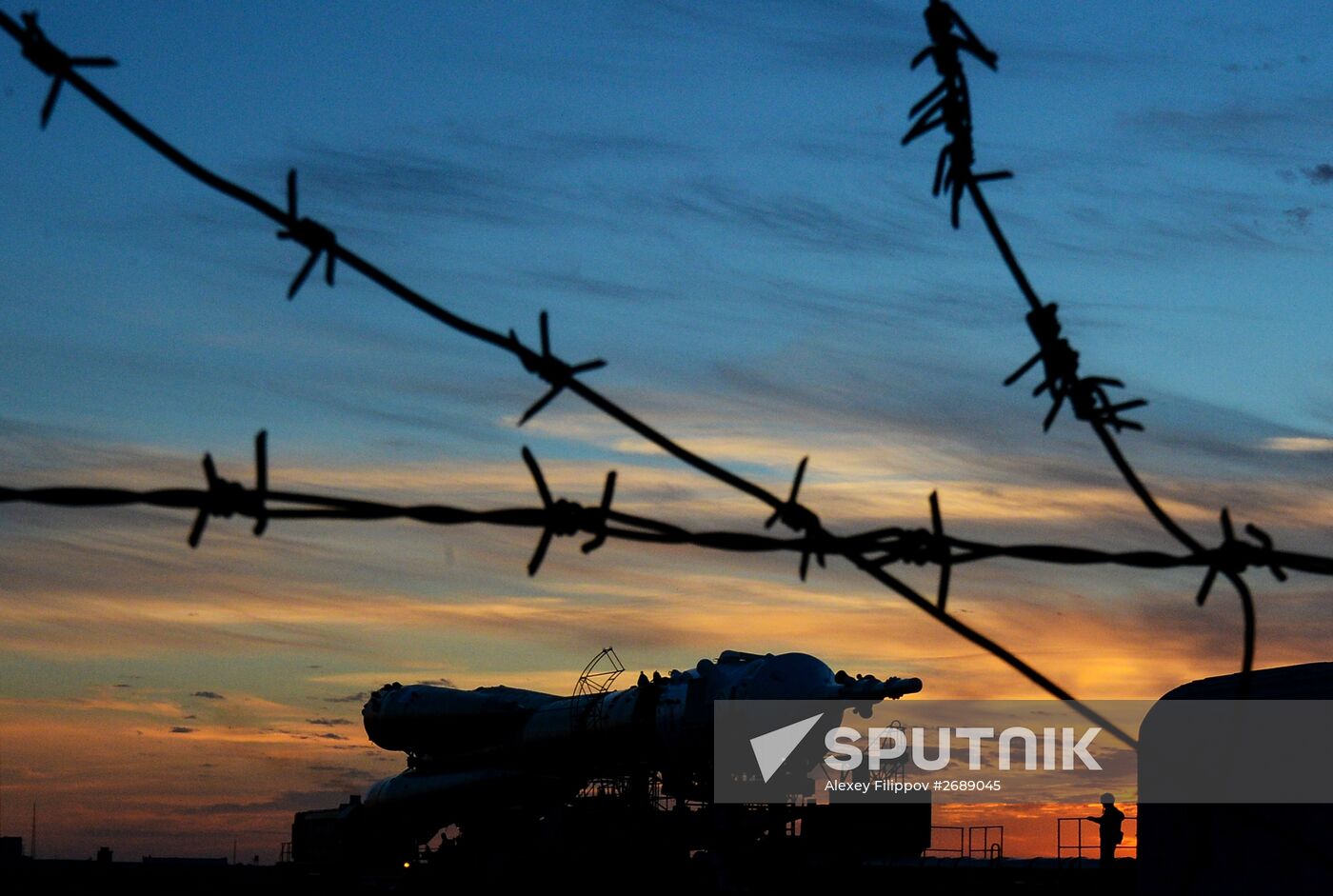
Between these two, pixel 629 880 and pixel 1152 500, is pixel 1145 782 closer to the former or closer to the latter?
pixel 1152 500

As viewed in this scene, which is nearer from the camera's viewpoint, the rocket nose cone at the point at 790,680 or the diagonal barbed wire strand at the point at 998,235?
the diagonal barbed wire strand at the point at 998,235

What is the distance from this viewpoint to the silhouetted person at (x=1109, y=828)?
3288cm

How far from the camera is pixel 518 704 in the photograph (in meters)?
46.6

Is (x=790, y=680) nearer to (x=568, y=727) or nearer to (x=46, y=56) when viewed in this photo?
(x=568, y=727)

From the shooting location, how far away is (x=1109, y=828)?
33.3 meters

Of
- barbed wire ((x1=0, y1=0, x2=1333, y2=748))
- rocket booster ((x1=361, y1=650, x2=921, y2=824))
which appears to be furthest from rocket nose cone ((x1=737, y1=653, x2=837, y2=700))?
barbed wire ((x1=0, y1=0, x2=1333, y2=748))

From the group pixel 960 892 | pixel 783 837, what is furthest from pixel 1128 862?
pixel 783 837

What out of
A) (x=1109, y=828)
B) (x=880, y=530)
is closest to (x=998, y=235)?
(x=880, y=530)

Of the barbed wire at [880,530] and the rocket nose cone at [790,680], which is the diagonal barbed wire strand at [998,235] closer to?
the barbed wire at [880,530]

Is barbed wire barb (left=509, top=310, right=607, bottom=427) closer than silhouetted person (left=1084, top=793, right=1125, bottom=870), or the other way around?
barbed wire barb (left=509, top=310, right=607, bottom=427)

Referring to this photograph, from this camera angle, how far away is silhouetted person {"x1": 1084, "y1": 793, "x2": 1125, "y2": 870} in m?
32.9

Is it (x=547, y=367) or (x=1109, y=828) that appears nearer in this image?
(x=547, y=367)

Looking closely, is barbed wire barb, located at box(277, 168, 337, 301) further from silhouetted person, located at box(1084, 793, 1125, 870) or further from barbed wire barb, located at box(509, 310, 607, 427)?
silhouetted person, located at box(1084, 793, 1125, 870)

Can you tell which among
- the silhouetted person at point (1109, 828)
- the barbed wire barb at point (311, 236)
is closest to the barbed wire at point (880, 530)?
the barbed wire barb at point (311, 236)
